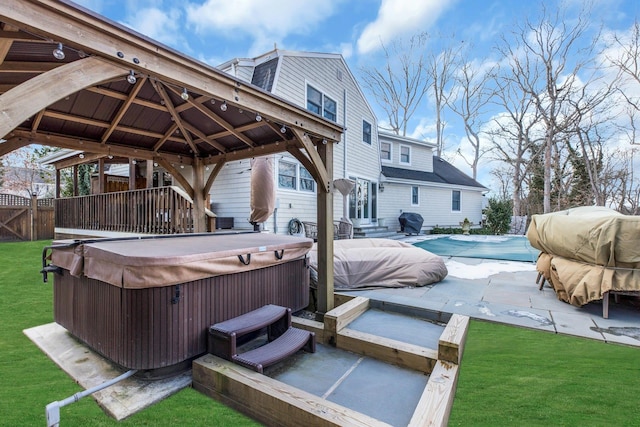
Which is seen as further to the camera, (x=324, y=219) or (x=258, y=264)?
(x=324, y=219)

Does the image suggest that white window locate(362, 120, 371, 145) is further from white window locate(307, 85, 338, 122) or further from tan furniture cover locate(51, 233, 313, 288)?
tan furniture cover locate(51, 233, 313, 288)

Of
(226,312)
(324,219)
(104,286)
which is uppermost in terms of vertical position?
(324,219)

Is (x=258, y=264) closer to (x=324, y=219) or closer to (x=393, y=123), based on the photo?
(x=324, y=219)

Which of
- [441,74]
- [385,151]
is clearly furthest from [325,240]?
[441,74]

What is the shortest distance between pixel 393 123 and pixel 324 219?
2144 cm

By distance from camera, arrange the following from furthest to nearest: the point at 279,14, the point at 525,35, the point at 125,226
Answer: the point at 525,35 < the point at 279,14 < the point at 125,226

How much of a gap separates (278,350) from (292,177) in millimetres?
7387

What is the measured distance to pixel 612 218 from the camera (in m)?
3.94

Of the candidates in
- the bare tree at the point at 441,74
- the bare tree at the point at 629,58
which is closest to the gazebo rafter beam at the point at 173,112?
the bare tree at the point at 629,58

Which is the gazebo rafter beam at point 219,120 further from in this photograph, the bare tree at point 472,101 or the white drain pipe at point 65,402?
the bare tree at point 472,101

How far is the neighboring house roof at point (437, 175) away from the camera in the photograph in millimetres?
15863

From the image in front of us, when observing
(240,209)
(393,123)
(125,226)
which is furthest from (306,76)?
(393,123)

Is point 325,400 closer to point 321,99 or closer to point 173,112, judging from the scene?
point 173,112

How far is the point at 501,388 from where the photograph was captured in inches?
98.7
